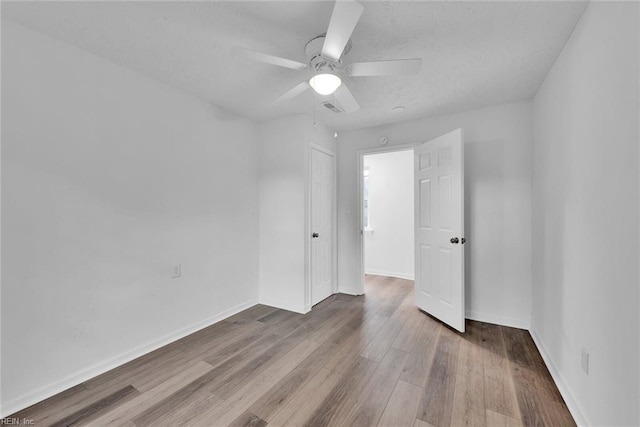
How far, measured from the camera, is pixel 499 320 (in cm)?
298

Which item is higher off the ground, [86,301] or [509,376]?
[86,301]

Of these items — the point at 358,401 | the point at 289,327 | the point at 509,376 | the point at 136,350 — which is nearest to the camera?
the point at 358,401

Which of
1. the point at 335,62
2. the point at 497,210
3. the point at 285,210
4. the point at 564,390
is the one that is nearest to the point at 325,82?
the point at 335,62

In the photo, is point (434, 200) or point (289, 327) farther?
point (434, 200)

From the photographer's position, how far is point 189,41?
1.90 metres

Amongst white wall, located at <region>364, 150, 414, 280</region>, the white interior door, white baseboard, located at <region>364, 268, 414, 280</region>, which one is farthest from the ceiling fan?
white baseboard, located at <region>364, 268, 414, 280</region>

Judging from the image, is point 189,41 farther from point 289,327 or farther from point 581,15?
point 289,327

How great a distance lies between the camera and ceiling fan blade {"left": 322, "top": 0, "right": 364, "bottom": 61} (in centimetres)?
123

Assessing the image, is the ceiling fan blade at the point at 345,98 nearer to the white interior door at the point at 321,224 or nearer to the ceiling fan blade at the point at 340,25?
the ceiling fan blade at the point at 340,25

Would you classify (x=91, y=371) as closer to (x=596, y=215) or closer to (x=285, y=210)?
(x=285, y=210)

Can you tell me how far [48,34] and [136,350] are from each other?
8.00 feet

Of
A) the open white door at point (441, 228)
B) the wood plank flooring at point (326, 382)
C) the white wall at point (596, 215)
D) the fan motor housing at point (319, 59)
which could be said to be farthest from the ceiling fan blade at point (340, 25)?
the wood plank flooring at point (326, 382)

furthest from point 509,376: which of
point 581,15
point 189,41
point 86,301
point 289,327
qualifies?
point 189,41

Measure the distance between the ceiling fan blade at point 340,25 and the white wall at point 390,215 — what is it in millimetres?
3569
